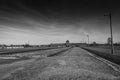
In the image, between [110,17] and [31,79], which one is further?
[110,17]

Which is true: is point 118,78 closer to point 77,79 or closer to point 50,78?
point 77,79

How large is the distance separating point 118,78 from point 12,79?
5.46 meters

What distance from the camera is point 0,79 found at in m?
4.32

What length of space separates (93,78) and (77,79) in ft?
2.81

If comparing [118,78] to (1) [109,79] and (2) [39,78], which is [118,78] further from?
(2) [39,78]

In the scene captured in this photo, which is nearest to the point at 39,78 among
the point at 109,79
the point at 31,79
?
the point at 31,79

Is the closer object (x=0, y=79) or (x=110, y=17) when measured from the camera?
(x=0, y=79)

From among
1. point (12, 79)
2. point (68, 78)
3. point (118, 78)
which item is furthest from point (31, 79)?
point (118, 78)

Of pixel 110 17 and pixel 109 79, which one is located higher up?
pixel 110 17

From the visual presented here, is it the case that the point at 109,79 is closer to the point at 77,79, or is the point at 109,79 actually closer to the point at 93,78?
the point at 93,78

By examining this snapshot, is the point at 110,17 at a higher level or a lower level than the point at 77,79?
higher

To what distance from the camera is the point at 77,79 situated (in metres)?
4.31

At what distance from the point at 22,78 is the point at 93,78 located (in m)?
3.72

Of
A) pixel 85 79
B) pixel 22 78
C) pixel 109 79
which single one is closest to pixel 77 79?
pixel 85 79
